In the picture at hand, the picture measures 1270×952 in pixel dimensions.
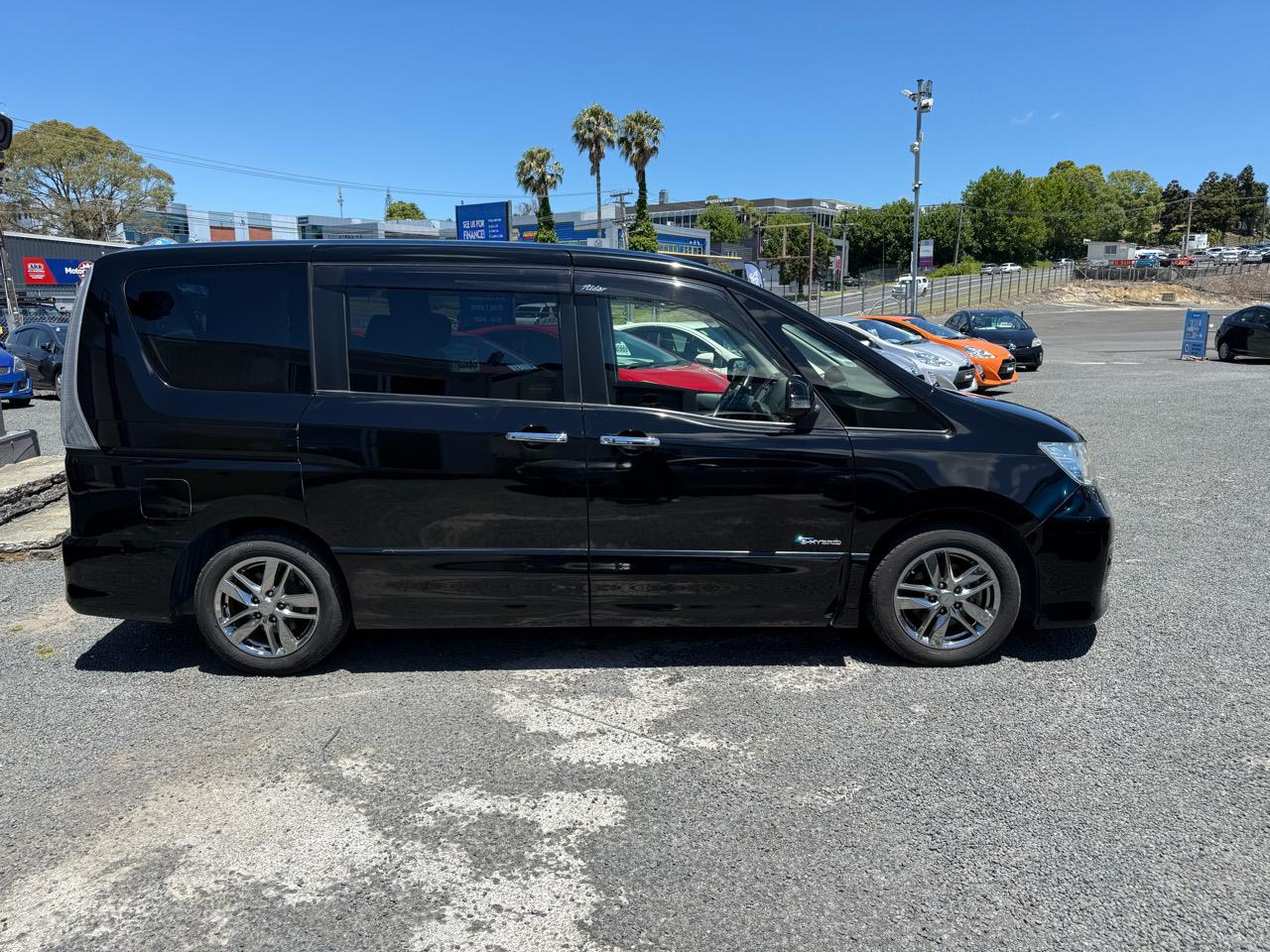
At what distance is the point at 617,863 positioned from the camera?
8.96ft

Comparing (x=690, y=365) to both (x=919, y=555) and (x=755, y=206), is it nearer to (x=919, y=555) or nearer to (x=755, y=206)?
(x=919, y=555)

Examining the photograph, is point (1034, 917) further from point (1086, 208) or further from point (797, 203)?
point (797, 203)

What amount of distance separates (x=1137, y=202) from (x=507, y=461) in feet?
483

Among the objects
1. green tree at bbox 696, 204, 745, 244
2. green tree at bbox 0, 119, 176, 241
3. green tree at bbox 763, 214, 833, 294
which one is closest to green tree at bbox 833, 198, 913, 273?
green tree at bbox 763, 214, 833, 294

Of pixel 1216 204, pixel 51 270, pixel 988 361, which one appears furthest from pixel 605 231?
pixel 1216 204

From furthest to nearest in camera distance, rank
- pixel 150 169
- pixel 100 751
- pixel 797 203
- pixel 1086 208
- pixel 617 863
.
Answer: pixel 797 203 → pixel 1086 208 → pixel 150 169 → pixel 100 751 → pixel 617 863

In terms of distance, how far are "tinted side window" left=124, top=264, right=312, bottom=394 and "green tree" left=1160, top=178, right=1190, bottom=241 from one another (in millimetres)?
152544

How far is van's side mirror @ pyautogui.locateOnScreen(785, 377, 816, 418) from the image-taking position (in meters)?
3.96

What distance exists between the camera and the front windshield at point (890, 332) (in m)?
16.7

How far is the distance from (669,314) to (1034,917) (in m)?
2.71

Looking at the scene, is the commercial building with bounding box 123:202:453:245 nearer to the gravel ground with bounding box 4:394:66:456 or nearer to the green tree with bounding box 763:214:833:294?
the green tree with bounding box 763:214:833:294

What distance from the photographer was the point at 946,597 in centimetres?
411

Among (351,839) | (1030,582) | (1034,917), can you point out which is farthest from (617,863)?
(1030,582)

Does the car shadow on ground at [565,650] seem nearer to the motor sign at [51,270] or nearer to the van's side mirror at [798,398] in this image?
the van's side mirror at [798,398]
